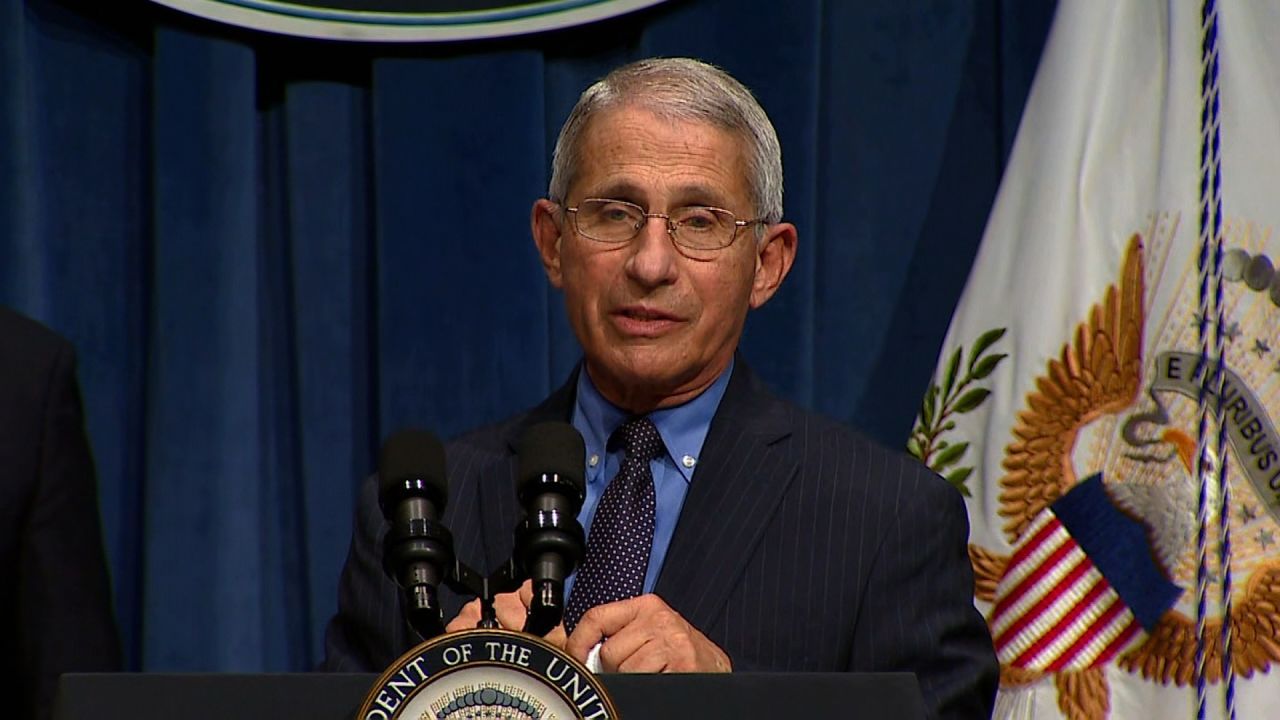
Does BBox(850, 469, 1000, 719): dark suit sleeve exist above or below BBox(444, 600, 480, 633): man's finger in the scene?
below

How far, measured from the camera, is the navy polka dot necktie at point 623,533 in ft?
6.24

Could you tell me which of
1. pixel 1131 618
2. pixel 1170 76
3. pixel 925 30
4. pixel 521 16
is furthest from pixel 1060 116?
pixel 521 16

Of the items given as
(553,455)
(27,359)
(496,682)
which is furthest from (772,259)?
(496,682)

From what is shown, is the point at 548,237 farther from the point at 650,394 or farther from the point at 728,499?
the point at 728,499

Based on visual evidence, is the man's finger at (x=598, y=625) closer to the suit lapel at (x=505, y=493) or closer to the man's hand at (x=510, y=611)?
the man's hand at (x=510, y=611)

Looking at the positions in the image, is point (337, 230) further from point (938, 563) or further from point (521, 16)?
point (938, 563)

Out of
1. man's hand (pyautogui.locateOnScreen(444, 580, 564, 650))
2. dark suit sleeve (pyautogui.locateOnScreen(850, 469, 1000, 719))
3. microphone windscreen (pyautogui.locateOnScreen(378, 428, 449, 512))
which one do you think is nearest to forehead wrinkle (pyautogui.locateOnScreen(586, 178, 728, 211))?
dark suit sleeve (pyautogui.locateOnScreen(850, 469, 1000, 719))

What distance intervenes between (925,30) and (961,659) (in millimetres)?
1289

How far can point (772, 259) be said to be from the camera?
7.05 ft

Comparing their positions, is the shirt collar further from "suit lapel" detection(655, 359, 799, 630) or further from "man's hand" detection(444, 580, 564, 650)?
"man's hand" detection(444, 580, 564, 650)

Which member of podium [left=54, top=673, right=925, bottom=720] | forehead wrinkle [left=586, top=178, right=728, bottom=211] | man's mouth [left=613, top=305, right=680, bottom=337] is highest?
forehead wrinkle [left=586, top=178, right=728, bottom=211]

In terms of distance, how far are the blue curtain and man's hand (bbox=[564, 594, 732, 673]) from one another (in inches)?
51.0

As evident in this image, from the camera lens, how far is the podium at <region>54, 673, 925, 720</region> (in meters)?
1.22

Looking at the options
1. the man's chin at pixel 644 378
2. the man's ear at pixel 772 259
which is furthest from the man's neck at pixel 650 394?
the man's ear at pixel 772 259
